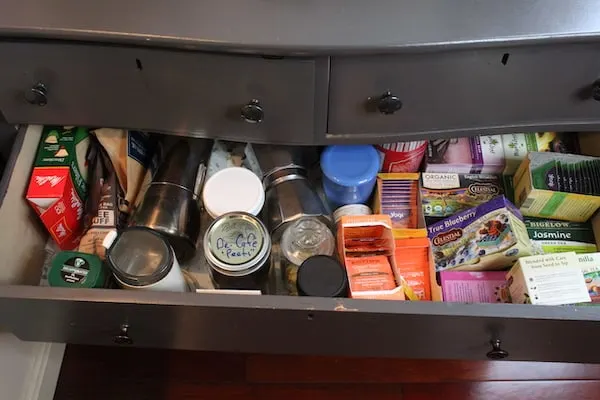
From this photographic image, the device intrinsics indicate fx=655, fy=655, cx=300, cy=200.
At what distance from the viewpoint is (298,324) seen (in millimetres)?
886

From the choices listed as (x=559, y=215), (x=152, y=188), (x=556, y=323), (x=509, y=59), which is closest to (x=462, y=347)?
(x=556, y=323)

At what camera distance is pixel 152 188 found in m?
1.01

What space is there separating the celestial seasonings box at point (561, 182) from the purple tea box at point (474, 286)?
0.13 metres

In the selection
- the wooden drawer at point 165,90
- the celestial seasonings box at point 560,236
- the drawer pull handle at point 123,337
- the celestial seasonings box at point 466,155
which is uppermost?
the celestial seasonings box at point 466,155

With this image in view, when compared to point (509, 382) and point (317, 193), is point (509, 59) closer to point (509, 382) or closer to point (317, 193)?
point (317, 193)

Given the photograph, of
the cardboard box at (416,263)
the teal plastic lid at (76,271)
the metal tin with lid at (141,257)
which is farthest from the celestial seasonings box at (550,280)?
the teal plastic lid at (76,271)

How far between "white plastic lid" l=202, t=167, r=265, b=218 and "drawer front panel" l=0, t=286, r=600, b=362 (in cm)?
17

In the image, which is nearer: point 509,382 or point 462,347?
point 462,347

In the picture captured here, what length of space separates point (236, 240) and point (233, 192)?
0.09 metres

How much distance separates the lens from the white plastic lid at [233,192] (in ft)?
3.15

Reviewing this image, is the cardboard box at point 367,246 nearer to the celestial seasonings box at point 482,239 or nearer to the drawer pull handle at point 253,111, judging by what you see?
the celestial seasonings box at point 482,239

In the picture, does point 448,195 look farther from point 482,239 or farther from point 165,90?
point 165,90

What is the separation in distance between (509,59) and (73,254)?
2.11 ft

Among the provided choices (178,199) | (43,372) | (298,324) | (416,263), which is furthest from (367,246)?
(43,372)
